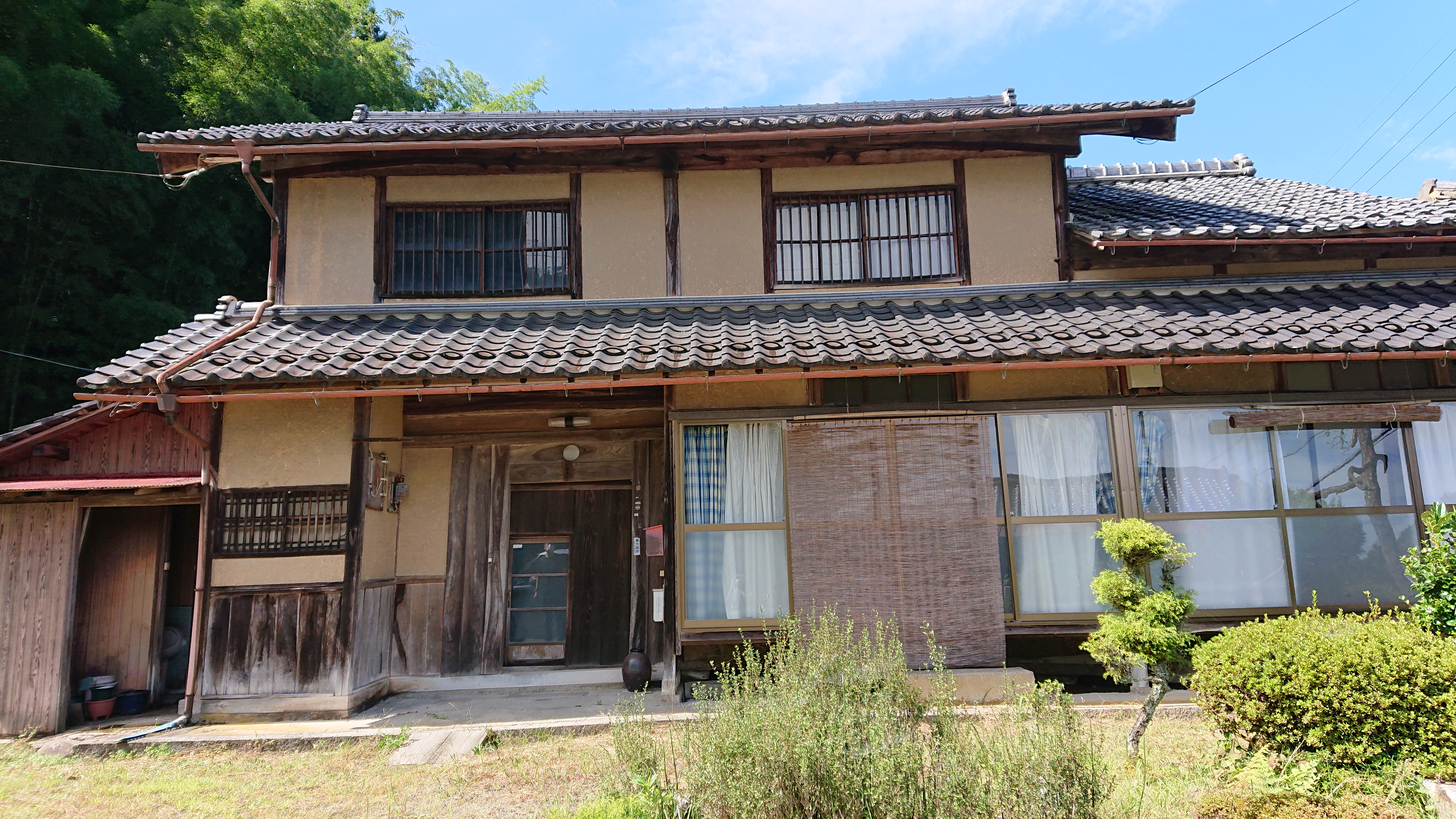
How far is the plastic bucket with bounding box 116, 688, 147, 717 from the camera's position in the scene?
8227 millimetres

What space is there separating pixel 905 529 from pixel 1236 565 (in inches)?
123

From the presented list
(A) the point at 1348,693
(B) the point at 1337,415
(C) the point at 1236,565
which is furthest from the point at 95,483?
(B) the point at 1337,415

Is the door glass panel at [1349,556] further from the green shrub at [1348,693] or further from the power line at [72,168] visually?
the power line at [72,168]

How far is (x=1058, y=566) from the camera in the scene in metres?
7.61

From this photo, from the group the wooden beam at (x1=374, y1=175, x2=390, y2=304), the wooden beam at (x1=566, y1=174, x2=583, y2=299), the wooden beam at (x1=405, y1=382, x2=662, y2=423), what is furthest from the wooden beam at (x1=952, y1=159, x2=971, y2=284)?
the wooden beam at (x1=374, y1=175, x2=390, y2=304)

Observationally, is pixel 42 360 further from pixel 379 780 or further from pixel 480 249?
pixel 379 780

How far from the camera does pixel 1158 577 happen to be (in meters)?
7.51

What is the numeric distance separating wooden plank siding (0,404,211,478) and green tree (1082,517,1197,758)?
8.30m

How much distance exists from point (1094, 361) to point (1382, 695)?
3.29 meters

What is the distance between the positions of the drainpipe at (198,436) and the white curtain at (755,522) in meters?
4.87

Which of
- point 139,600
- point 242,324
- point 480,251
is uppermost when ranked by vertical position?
point 480,251

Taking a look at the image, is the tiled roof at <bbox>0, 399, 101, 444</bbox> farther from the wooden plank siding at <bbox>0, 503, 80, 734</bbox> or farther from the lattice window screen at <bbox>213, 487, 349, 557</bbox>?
the lattice window screen at <bbox>213, 487, 349, 557</bbox>

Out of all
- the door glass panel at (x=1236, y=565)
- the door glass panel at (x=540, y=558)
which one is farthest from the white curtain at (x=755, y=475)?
the door glass panel at (x=1236, y=565)

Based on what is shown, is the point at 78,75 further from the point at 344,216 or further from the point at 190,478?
the point at 190,478
